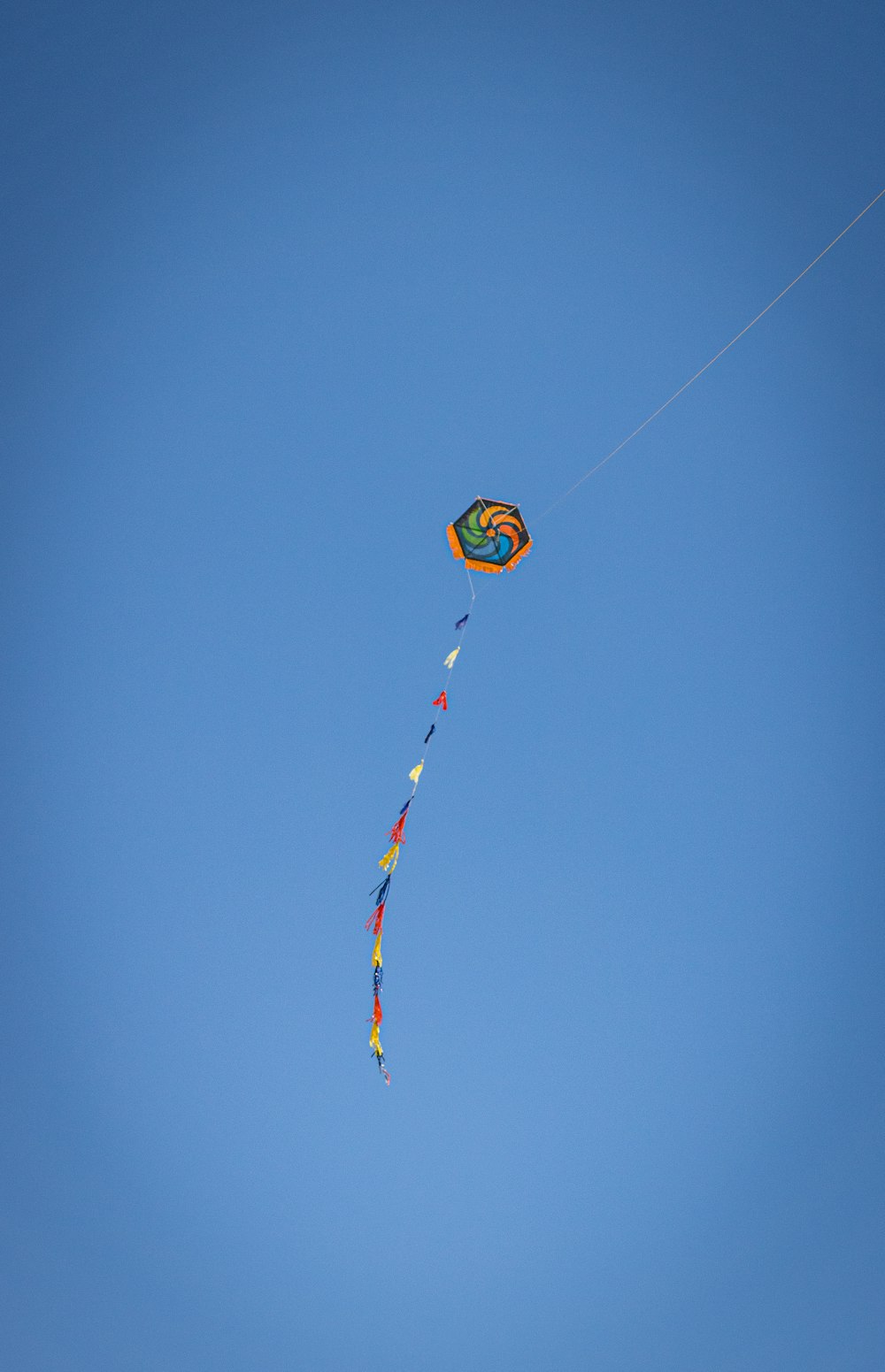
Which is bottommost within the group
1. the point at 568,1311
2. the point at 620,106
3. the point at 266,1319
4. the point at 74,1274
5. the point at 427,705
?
the point at 568,1311

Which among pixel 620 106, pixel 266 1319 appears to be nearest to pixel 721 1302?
pixel 266 1319

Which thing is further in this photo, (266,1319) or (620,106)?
(266,1319)

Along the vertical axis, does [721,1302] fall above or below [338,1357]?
below

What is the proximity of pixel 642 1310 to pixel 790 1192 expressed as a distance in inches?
64.5

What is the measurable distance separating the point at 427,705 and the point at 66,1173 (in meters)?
5.14

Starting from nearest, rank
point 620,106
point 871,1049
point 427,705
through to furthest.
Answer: point 620,106 → point 427,705 → point 871,1049

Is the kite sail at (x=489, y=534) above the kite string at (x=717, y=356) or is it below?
below

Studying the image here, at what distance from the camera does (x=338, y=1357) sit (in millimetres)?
8570

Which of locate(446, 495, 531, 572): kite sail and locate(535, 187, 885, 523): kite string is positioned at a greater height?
locate(535, 187, 885, 523): kite string

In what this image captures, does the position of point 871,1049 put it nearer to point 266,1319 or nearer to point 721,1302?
point 721,1302

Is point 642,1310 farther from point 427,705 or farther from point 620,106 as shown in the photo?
point 620,106

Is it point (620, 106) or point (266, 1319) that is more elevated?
point (620, 106)

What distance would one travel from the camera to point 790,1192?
8.43 meters

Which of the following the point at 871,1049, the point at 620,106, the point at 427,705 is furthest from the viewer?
the point at 871,1049
